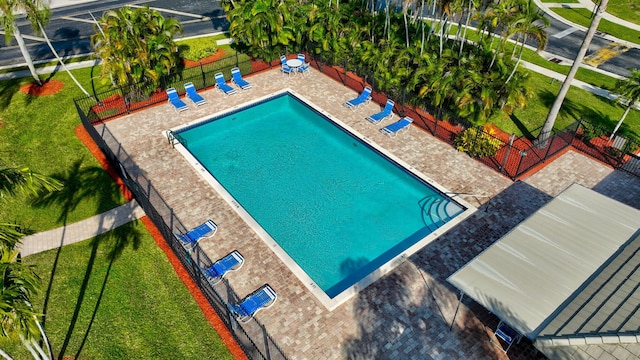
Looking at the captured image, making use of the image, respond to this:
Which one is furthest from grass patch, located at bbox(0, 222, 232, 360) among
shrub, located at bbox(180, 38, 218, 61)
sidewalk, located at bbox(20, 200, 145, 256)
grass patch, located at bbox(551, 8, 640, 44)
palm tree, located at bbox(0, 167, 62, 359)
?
grass patch, located at bbox(551, 8, 640, 44)

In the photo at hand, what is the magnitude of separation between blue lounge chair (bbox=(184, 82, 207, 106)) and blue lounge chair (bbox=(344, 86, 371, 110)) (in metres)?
9.84

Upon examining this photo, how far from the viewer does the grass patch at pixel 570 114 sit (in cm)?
2717

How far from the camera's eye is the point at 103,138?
25.9m

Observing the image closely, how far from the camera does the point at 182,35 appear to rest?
125 feet

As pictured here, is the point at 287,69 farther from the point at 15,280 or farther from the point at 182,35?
the point at 15,280

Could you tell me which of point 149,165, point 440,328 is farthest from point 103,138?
point 440,328

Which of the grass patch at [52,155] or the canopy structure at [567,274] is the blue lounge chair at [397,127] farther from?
the grass patch at [52,155]

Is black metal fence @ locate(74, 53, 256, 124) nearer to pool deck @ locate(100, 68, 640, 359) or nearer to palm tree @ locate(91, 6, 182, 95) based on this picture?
palm tree @ locate(91, 6, 182, 95)

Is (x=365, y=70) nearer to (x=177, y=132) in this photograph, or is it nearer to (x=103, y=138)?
(x=177, y=132)

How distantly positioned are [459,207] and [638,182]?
9898mm

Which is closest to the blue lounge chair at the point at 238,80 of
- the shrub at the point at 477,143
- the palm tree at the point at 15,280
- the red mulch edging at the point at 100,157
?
the red mulch edging at the point at 100,157

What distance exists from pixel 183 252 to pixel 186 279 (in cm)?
118

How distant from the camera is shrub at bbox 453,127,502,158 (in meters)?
24.3

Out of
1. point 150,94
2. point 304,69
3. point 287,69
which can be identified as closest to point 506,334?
point 304,69
